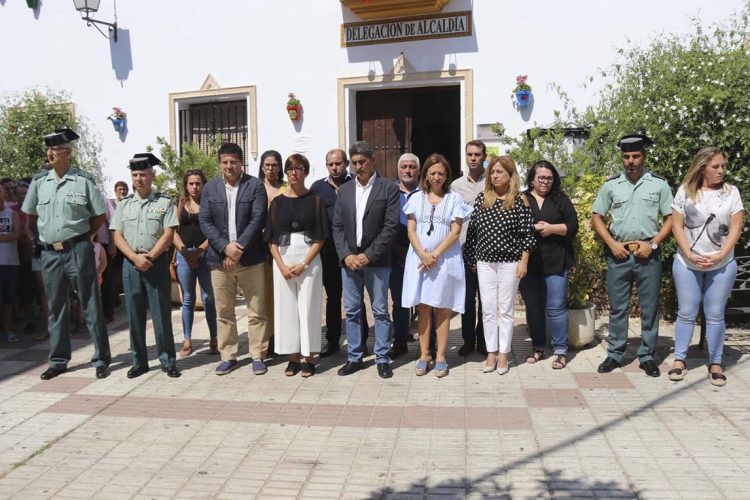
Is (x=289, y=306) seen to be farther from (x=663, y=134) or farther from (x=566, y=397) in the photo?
(x=663, y=134)

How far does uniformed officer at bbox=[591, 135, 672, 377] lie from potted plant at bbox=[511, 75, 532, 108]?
371 cm

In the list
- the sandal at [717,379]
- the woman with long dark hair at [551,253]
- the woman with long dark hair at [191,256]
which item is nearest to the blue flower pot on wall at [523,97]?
the woman with long dark hair at [551,253]

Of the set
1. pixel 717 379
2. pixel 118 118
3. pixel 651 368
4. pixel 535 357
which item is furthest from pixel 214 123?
pixel 717 379

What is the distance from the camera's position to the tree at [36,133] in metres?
11.8

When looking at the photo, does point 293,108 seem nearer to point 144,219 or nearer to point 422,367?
point 144,219

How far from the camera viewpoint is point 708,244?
5566 millimetres

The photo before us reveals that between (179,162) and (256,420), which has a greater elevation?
(179,162)

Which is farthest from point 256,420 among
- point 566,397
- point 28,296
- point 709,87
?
point 709,87

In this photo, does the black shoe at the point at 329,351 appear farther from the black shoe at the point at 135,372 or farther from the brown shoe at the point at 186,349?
the black shoe at the point at 135,372

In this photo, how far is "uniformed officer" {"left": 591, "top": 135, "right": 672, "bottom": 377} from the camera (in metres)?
5.81

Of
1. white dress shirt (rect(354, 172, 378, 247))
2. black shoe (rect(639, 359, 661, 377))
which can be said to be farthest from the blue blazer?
black shoe (rect(639, 359, 661, 377))

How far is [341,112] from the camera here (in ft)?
34.5

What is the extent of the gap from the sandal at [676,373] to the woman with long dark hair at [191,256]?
13.2ft

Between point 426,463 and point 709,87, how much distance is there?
4701mm
